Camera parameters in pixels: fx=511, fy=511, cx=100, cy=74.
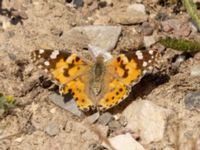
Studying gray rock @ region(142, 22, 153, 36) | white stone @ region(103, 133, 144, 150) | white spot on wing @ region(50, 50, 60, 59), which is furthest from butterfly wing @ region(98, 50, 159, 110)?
gray rock @ region(142, 22, 153, 36)

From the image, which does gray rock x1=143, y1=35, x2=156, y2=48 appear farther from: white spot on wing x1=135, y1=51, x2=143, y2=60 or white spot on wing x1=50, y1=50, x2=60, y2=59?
white spot on wing x1=50, y1=50, x2=60, y2=59

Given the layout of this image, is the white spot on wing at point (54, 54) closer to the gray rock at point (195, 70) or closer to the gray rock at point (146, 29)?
the gray rock at point (146, 29)

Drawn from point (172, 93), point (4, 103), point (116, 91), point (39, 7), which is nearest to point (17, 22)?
point (39, 7)

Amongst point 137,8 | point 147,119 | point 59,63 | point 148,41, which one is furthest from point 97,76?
point 137,8

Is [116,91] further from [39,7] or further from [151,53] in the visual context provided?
[39,7]

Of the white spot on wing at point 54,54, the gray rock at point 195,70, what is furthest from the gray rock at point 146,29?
the white spot on wing at point 54,54

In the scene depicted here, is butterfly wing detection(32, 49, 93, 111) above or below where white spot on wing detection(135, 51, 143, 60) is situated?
below

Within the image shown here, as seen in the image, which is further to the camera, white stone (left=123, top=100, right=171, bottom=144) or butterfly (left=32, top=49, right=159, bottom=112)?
butterfly (left=32, top=49, right=159, bottom=112)
